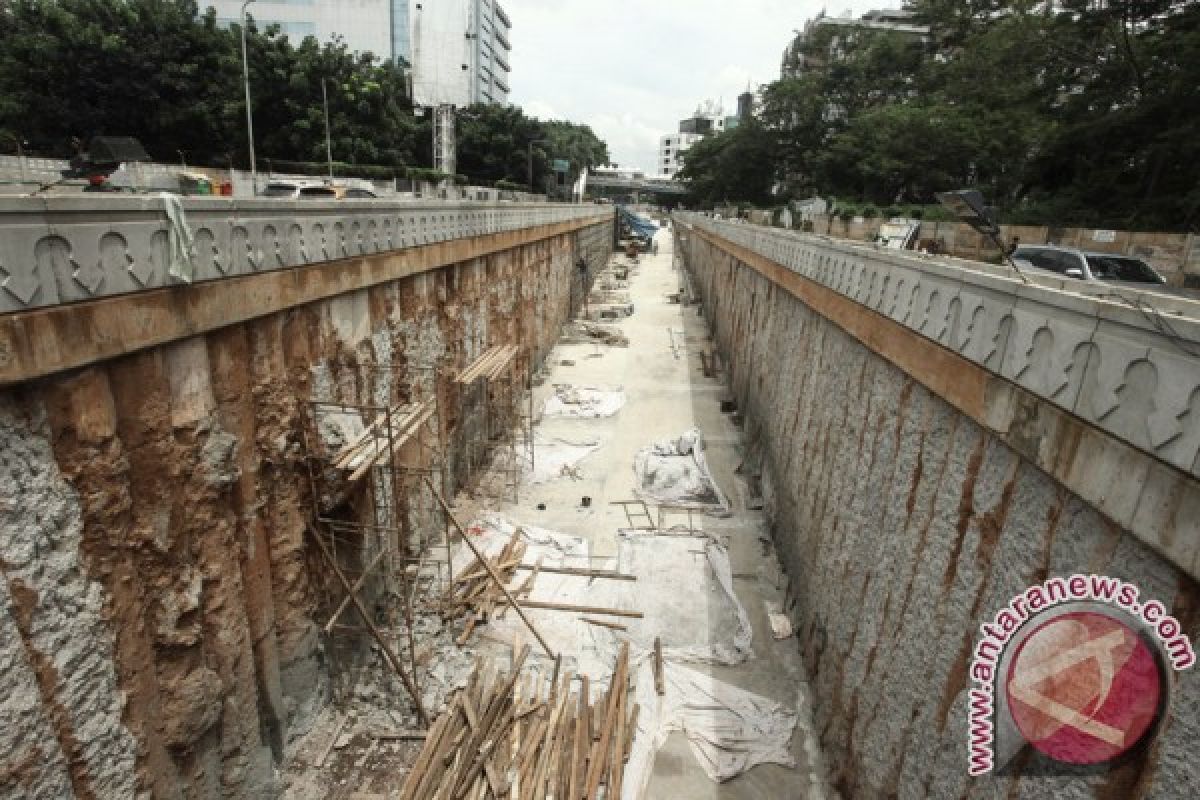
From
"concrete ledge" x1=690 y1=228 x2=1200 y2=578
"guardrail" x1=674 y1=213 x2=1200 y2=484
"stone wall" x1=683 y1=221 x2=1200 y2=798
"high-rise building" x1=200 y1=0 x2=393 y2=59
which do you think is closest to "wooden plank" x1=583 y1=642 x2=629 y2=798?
"stone wall" x1=683 y1=221 x2=1200 y2=798

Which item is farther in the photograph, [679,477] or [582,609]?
[679,477]

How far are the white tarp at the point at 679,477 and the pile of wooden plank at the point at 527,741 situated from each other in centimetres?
437

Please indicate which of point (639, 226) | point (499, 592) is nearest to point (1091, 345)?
point (499, 592)

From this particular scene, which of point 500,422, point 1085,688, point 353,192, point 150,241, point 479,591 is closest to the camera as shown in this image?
point 1085,688

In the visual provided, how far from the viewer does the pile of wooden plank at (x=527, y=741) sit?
550 cm

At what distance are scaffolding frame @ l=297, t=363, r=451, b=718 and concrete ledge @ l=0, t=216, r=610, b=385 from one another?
3.23 ft

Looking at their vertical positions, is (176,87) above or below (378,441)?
above

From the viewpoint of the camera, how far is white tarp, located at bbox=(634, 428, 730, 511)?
10.9 meters

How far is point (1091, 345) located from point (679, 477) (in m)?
8.61

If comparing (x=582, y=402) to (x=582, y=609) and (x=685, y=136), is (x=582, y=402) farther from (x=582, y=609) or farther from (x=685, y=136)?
(x=685, y=136)

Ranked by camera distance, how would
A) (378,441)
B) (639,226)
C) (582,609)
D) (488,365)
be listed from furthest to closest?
1. (639,226)
2. (488,365)
3. (582,609)
4. (378,441)

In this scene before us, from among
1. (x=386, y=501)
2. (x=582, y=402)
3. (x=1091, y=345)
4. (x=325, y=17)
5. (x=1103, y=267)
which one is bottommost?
(x=582, y=402)

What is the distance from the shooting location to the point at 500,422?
43.0ft

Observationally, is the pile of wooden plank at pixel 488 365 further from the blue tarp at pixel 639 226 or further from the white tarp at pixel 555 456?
the blue tarp at pixel 639 226
